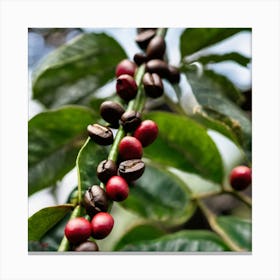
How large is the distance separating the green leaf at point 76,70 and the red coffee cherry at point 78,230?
45 cm

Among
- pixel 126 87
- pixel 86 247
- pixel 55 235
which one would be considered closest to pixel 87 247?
pixel 86 247

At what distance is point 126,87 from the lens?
129 centimetres

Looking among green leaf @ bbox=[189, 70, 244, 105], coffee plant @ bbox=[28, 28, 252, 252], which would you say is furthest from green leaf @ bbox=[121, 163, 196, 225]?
green leaf @ bbox=[189, 70, 244, 105]

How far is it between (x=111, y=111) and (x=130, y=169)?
129mm

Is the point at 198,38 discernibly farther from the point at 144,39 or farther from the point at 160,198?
the point at 160,198

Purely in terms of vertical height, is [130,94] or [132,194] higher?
[130,94]

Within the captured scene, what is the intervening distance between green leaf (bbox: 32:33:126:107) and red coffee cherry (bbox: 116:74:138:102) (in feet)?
0.78

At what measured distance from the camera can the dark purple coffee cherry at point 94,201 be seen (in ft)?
3.76

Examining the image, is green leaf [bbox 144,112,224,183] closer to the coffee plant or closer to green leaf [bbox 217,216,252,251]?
the coffee plant

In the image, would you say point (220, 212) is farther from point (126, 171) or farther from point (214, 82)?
point (126, 171)

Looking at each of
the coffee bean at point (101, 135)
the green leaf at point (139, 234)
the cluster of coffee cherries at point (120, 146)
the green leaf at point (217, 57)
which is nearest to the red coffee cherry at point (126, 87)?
the cluster of coffee cherries at point (120, 146)

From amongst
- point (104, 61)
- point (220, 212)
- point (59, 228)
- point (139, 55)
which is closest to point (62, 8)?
point (104, 61)

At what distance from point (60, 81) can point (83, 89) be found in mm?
73

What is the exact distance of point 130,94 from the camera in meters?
1.30
